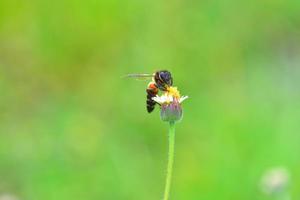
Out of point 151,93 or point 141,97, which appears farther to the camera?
point 141,97

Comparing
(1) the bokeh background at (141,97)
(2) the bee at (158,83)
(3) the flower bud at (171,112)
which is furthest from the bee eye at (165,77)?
(1) the bokeh background at (141,97)

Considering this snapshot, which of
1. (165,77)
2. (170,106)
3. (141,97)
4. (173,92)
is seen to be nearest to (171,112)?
(170,106)

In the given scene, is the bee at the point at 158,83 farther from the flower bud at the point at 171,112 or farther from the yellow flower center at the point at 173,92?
the flower bud at the point at 171,112

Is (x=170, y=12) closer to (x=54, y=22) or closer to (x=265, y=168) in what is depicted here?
(x=54, y=22)

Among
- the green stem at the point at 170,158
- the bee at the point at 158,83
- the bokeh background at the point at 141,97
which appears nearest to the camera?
the green stem at the point at 170,158

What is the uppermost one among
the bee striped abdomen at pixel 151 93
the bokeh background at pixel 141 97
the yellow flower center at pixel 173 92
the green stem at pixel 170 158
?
the bokeh background at pixel 141 97

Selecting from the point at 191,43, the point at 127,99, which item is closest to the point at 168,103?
the point at 127,99

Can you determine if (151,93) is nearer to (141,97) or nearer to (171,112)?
(171,112)
